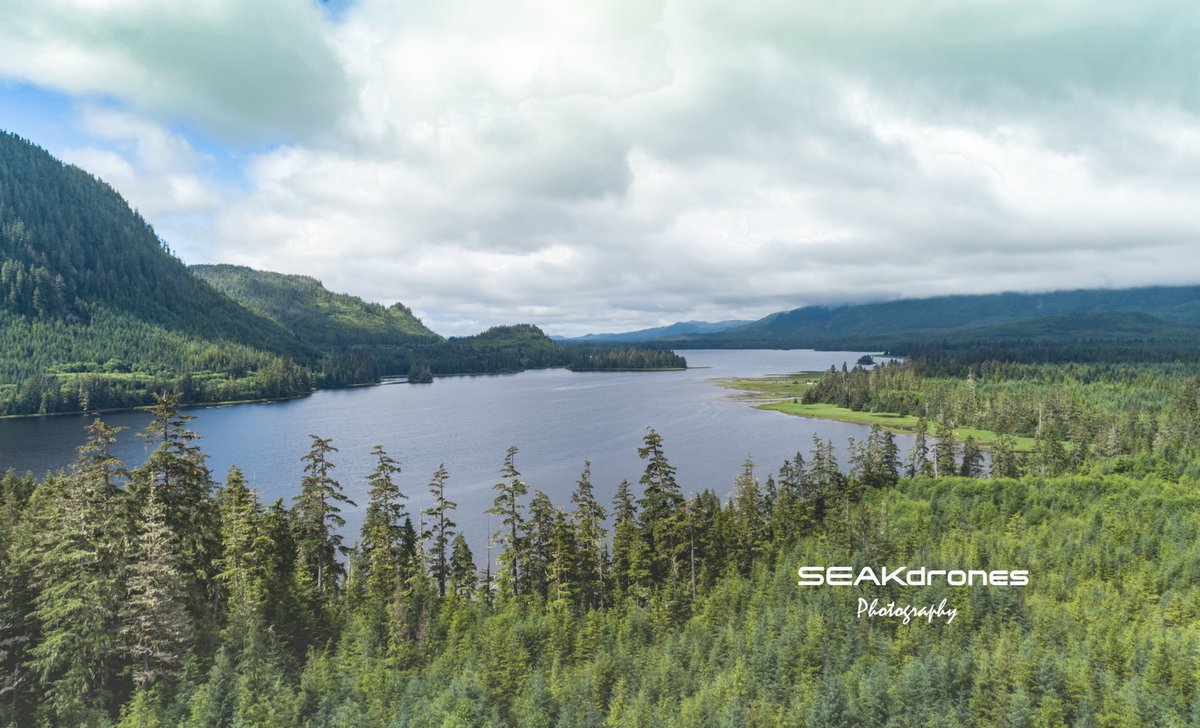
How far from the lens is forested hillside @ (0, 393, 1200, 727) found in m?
37.7

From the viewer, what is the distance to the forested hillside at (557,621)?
37719 mm

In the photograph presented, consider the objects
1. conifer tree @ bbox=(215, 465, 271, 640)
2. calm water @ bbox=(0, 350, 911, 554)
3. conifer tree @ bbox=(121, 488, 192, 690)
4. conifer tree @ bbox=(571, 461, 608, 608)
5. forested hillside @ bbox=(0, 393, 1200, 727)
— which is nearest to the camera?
conifer tree @ bbox=(121, 488, 192, 690)

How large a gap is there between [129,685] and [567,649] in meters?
30.1

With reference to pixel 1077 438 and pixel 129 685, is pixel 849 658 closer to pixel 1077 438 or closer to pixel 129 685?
pixel 129 685

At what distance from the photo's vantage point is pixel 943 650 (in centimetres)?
4906

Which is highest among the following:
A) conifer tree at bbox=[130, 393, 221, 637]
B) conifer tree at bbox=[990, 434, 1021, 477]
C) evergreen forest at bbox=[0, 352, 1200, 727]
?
conifer tree at bbox=[130, 393, 221, 637]

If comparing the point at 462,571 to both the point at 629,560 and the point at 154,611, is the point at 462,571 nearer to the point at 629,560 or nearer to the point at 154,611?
the point at 629,560

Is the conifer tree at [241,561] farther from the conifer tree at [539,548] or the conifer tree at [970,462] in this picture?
the conifer tree at [970,462]

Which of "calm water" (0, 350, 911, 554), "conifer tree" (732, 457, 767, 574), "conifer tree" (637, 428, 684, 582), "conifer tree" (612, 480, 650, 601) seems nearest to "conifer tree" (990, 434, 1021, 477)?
"calm water" (0, 350, 911, 554)

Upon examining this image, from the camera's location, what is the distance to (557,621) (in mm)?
54406

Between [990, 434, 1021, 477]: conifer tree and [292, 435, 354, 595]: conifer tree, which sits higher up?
[292, 435, 354, 595]: conifer tree

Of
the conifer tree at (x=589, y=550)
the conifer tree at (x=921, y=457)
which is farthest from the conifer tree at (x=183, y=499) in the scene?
the conifer tree at (x=921, y=457)

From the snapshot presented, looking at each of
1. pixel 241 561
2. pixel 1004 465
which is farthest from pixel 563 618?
pixel 1004 465

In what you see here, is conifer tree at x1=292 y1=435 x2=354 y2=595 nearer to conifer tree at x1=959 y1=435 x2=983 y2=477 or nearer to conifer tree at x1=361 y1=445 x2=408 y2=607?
conifer tree at x1=361 y1=445 x2=408 y2=607
